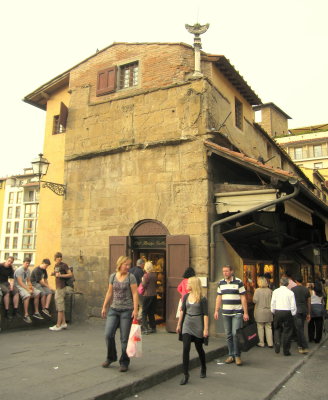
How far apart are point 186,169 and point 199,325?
495cm

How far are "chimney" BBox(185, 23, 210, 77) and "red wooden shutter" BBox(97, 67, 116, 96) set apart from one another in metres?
2.72

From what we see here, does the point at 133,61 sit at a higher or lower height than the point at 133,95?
higher

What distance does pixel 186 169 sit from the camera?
9.85m

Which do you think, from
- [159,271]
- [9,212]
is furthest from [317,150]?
[9,212]

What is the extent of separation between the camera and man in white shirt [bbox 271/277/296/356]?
25.5ft

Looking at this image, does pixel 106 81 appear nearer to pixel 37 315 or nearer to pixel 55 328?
pixel 37 315

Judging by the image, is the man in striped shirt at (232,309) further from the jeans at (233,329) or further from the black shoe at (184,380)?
the black shoe at (184,380)

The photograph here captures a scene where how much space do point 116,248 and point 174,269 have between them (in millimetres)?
1942

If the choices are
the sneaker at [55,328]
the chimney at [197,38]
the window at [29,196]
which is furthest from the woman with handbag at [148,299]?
the window at [29,196]

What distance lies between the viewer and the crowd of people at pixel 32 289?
923 cm

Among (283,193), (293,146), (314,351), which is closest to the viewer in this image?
(314,351)

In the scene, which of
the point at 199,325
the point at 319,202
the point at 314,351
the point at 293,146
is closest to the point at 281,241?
the point at 319,202

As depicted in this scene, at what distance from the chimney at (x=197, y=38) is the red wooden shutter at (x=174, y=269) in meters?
4.77

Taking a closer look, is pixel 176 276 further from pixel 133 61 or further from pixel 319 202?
pixel 133 61
